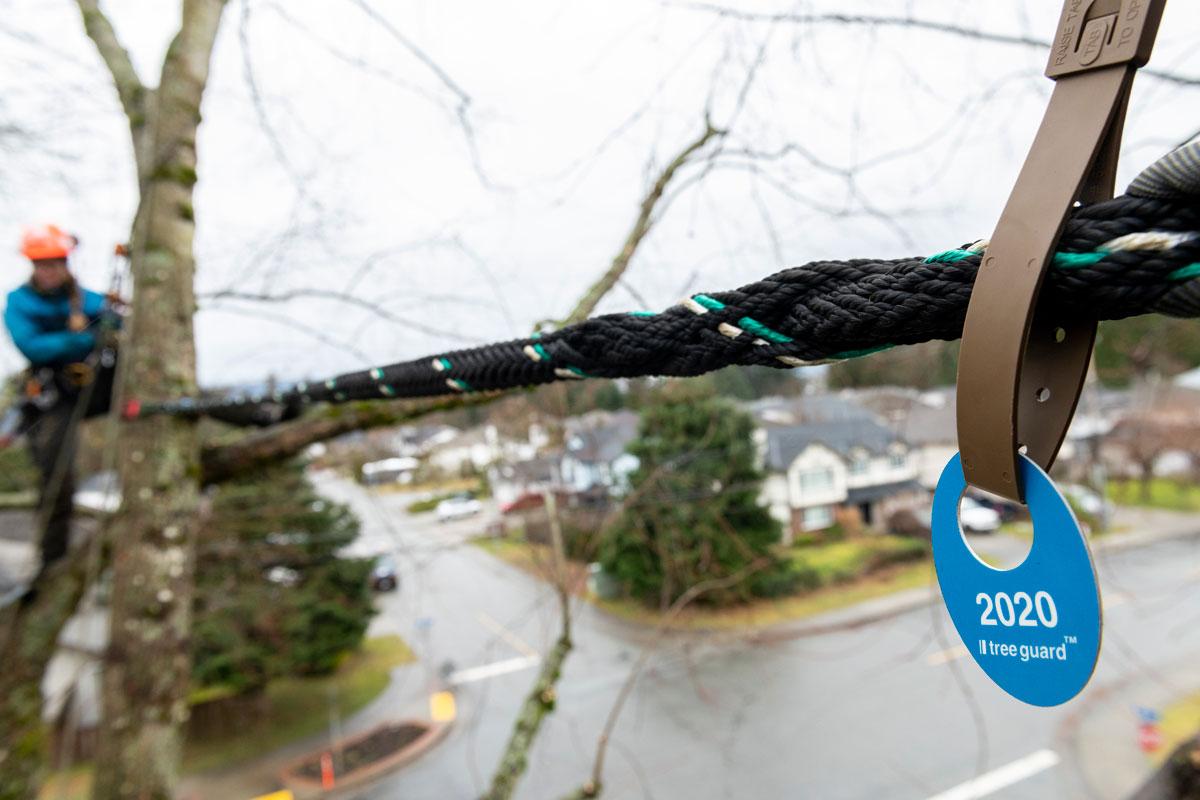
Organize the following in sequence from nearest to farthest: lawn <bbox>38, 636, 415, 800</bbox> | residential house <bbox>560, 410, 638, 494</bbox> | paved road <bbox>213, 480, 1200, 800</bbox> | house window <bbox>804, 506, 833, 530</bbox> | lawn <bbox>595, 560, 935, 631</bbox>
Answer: residential house <bbox>560, 410, 638, 494</bbox> < house window <bbox>804, 506, 833, 530</bbox> < lawn <bbox>595, 560, 935, 631</bbox> < paved road <bbox>213, 480, 1200, 800</bbox> < lawn <bbox>38, 636, 415, 800</bbox>

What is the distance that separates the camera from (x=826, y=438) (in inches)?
242

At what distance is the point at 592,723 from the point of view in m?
8.48

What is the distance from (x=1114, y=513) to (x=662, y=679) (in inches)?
246

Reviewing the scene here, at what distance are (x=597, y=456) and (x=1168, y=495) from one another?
36.0 ft

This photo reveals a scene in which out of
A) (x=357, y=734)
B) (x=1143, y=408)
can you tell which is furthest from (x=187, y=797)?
(x=1143, y=408)

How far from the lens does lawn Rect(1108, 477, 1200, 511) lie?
10445 millimetres

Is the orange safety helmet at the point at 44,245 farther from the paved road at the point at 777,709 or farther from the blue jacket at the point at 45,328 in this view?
the paved road at the point at 777,709

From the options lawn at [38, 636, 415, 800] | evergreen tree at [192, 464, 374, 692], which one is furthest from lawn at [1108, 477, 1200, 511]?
evergreen tree at [192, 464, 374, 692]

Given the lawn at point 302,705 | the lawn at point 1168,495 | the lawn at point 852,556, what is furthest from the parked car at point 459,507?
the lawn at point 1168,495

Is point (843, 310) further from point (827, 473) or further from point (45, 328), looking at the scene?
point (827, 473)

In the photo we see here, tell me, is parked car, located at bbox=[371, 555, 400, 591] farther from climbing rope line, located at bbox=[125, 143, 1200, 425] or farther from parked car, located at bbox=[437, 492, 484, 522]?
climbing rope line, located at bbox=[125, 143, 1200, 425]

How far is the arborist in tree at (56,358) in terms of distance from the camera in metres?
2.78

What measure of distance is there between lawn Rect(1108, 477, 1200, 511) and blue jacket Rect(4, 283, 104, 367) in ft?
41.0

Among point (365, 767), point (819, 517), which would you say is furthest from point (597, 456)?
point (365, 767)
